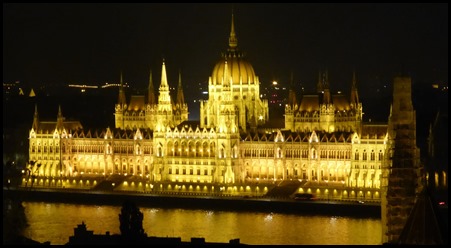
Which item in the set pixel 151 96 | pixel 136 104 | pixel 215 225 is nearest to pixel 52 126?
pixel 136 104

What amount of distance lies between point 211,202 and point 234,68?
997 centimetres

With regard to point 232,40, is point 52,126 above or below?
below

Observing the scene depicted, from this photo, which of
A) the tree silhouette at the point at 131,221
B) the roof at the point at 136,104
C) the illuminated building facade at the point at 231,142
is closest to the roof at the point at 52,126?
the illuminated building facade at the point at 231,142

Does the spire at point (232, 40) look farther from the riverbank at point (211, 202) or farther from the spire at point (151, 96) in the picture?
the riverbank at point (211, 202)

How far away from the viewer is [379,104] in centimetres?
9369

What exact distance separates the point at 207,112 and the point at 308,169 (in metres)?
7.77

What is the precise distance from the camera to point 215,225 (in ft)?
205

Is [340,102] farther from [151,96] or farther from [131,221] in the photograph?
[131,221]

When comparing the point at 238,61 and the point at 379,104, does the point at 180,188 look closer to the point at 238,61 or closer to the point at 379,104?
the point at 238,61

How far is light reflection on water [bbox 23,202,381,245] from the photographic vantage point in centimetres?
5738

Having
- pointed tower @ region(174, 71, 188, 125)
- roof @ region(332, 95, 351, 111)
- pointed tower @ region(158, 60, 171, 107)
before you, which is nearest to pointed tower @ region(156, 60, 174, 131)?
pointed tower @ region(158, 60, 171, 107)

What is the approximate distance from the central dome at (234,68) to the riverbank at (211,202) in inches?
340

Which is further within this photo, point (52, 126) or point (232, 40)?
point (52, 126)

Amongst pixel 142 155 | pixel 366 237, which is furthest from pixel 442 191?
pixel 142 155
